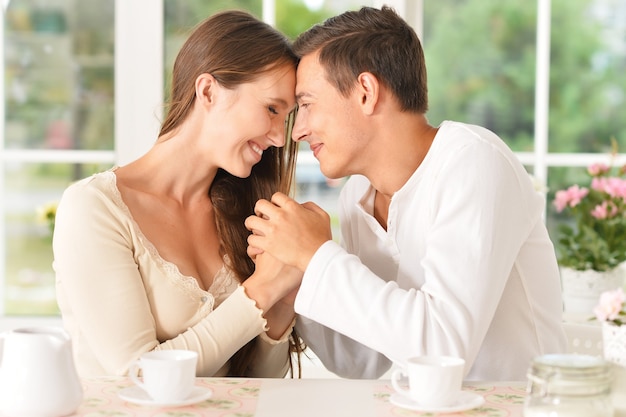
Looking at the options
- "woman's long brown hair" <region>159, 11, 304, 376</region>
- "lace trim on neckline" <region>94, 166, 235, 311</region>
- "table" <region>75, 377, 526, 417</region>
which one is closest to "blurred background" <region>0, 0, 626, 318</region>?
"woman's long brown hair" <region>159, 11, 304, 376</region>

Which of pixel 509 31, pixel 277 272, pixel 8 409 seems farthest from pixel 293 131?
pixel 509 31

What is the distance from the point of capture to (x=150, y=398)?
1472 mm

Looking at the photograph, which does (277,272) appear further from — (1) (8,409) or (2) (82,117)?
(2) (82,117)

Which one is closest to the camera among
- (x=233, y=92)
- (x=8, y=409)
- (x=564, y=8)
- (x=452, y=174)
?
(x=8, y=409)

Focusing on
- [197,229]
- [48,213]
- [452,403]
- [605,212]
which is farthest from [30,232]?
[452,403]

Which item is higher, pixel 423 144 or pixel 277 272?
pixel 423 144

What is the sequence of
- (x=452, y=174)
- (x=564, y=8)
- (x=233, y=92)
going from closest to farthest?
(x=452, y=174) < (x=233, y=92) < (x=564, y=8)

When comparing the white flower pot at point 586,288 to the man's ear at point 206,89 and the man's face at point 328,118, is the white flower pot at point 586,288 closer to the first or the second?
the man's face at point 328,118

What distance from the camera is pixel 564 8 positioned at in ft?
10.9

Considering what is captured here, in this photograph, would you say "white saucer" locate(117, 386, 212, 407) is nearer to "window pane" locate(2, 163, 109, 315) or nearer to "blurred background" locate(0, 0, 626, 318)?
"blurred background" locate(0, 0, 626, 318)

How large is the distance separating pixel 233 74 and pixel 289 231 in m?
0.38

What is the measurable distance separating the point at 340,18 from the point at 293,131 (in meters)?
0.27

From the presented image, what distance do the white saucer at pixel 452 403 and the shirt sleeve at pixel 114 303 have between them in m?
0.44

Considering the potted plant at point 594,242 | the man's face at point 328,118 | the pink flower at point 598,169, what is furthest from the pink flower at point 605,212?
the man's face at point 328,118
